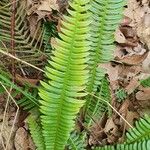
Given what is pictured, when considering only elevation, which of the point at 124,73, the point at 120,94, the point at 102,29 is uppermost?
the point at 102,29

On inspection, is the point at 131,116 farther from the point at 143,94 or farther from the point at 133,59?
the point at 133,59

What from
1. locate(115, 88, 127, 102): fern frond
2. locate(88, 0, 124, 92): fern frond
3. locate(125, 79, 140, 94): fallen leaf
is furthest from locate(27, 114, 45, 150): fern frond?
locate(125, 79, 140, 94): fallen leaf

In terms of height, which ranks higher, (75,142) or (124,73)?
(124,73)

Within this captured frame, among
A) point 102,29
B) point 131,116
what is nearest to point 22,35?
point 102,29

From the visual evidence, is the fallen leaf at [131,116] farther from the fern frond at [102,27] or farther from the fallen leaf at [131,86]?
the fern frond at [102,27]

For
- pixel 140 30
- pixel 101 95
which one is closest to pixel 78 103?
pixel 101 95

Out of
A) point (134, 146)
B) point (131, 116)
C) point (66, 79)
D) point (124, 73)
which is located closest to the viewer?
point (66, 79)
